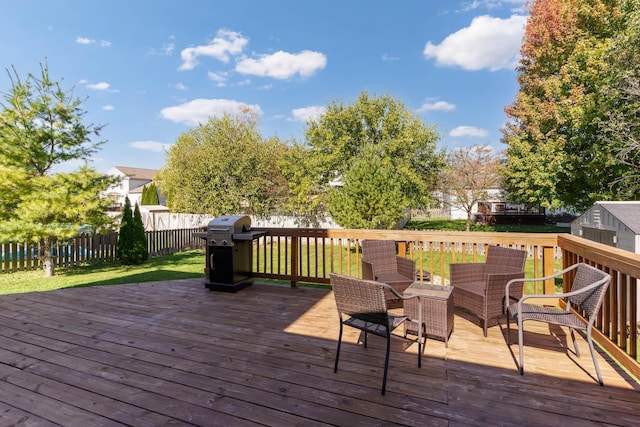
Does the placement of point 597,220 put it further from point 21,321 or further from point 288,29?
point 288,29

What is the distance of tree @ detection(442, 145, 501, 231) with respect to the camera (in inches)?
713

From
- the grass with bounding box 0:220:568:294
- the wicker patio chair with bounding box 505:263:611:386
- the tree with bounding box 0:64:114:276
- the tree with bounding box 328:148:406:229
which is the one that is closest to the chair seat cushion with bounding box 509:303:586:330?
the wicker patio chair with bounding box 505:263:611:386

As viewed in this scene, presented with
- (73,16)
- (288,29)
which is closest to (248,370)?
(73,16)

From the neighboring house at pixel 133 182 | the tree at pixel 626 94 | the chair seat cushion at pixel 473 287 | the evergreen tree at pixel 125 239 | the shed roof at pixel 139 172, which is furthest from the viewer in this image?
the shed roof at pixel 139 172

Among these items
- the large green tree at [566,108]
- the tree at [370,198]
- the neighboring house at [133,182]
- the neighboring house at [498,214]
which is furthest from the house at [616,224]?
the neighboring house at [133,182]

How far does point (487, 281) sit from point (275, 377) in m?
2.08

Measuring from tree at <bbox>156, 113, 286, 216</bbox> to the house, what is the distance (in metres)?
12.4

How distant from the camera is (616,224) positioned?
23.3 feet

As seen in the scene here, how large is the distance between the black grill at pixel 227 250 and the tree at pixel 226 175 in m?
10.6

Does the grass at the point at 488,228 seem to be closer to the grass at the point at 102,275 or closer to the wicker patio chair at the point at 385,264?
the grass at the point at 102,275

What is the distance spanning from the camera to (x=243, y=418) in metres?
1.75

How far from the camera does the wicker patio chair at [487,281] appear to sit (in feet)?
9.62

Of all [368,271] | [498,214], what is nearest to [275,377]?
[368,271]

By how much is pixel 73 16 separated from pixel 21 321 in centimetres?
876
